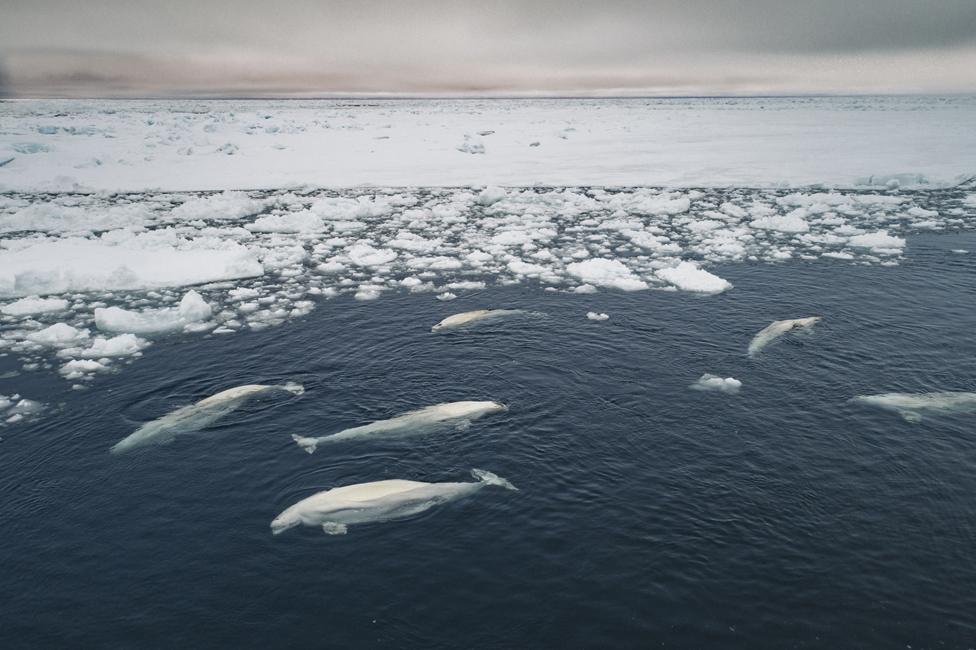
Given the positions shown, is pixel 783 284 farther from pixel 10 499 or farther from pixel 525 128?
pixel 525 128

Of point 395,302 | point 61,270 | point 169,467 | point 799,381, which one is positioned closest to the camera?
point 169,467

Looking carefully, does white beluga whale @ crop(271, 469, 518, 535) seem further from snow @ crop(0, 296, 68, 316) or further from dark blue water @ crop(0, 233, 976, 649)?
snow @ crop(0, 296, 68, 316)

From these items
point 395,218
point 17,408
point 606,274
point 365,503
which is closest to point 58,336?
point 17,408

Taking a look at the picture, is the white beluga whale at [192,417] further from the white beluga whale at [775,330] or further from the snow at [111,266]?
the white beluga whale at [775,330]

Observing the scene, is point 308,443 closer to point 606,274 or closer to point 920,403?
point 920,403

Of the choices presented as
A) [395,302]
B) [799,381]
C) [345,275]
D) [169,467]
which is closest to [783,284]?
[799,381]

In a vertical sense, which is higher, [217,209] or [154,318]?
[217,209]

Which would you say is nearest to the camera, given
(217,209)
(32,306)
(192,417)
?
(192,417)
